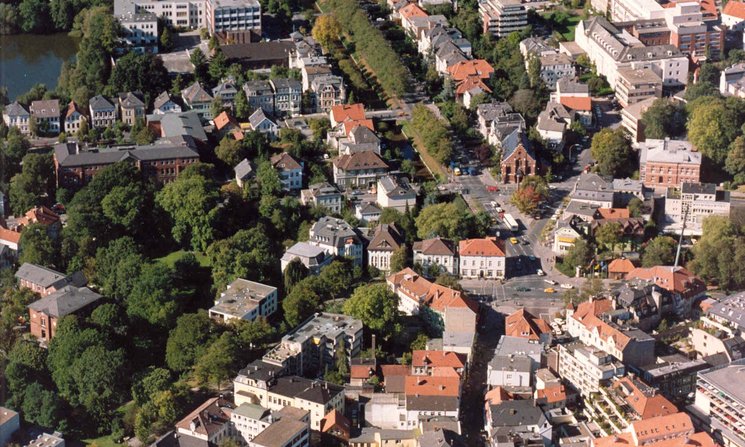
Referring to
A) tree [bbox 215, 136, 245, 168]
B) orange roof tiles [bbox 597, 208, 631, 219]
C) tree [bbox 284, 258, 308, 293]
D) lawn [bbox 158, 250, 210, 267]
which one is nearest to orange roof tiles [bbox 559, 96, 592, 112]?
orange roof tiles [bbox 597, 208, 631, 219]

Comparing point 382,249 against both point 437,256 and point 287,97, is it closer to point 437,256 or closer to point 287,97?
point 437,256

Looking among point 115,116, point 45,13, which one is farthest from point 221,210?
point 45,13

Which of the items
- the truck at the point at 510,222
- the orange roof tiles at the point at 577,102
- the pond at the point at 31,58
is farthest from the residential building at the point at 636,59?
the pond at the point at 31,58

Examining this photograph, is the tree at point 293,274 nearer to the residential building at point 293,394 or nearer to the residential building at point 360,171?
the residential building at point 293,394

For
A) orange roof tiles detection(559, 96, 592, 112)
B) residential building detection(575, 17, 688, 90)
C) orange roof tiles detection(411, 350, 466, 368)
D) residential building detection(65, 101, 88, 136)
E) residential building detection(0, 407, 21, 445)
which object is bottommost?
residential building detection(0, 407, 21, 445)

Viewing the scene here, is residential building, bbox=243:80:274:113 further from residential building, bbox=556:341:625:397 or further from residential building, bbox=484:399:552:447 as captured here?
residential building, bbox=484:399:552:447

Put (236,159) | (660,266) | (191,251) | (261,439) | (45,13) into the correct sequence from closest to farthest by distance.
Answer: (261,439), (660,266), (191,251), (236,159), (45,13)

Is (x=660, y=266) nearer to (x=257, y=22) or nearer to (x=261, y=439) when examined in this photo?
(x=261, y=439)
